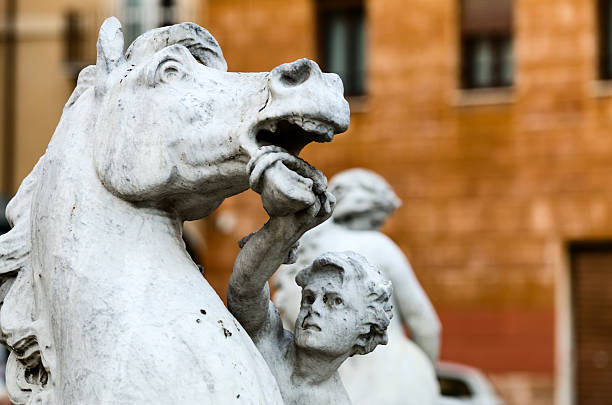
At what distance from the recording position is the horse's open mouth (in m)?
2.01

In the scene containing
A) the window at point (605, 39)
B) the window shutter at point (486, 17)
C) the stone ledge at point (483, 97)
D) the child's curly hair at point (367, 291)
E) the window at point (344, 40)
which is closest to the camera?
the child's curly hair at point (367, 291)

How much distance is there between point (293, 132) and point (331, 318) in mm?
362

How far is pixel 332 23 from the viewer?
20531 mm

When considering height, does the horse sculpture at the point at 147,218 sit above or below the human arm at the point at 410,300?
above

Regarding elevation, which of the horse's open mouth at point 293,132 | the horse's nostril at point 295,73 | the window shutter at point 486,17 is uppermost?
the window shutter at point 486,17

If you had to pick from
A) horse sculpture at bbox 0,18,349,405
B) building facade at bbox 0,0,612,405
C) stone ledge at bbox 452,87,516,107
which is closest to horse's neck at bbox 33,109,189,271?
horse sculpture at bbox 0,18,349,405

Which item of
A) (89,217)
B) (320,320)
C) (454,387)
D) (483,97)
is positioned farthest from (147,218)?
(483,97)

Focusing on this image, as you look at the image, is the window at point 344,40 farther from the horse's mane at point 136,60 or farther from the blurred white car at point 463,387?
the horse's mane at point 136,60

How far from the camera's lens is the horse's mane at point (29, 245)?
221 centimetres

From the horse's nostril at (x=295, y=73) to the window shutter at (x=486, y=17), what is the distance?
57.3 ft

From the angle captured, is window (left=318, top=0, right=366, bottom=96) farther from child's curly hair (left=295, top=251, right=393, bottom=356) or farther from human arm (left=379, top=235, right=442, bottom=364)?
child's curly hair (left=295, top=251, right=393, bottom=356)

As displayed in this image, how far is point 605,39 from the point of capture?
62.0 feet

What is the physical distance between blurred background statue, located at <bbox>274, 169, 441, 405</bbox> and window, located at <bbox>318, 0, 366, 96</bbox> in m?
14.4

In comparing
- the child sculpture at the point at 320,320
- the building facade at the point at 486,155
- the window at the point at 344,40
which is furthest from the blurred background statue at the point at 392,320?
the window at the point at 344,40
